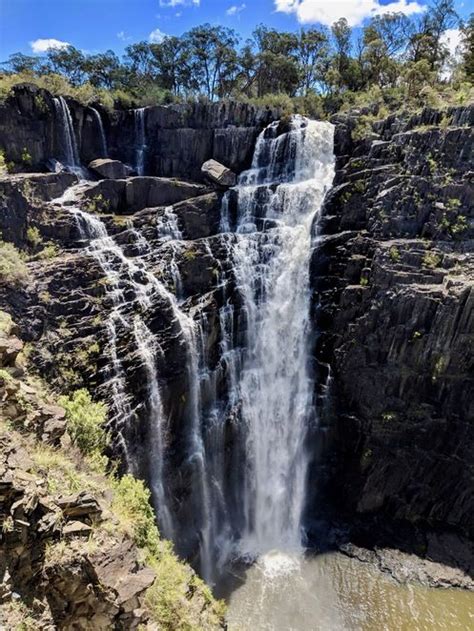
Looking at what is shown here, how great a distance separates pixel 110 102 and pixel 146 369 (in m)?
22.3

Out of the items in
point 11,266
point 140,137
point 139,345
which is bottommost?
point 139,345

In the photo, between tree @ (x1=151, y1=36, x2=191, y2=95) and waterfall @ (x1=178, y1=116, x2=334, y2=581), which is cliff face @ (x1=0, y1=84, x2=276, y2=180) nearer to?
waterfall @ (x1=178, y1=116, x2=334, y2=581)

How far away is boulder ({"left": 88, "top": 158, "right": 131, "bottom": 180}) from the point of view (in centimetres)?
2775

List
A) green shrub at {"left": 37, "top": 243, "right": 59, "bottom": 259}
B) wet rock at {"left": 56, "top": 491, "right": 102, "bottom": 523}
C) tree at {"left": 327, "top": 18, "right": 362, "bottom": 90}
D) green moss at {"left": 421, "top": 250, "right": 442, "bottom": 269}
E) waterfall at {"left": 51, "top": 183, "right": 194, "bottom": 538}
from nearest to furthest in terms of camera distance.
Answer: wet rock at {"left": 56, "top": 491, "right": 102, "bottom": 523} < waterfall at {"left": 51, "top": 183, "right": 194, "bottom": 538} < green shrub at {"left": 37, "top": 243, "right": 59, "bottom": 259} < green moss at {"left": 421, "top": 250, "right": 442, "bottom": 269} < tree at {"left": 327, "top": 18, "right": 362, "bottom": 90}

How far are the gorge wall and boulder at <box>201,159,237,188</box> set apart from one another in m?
2.41

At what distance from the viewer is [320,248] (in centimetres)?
2431

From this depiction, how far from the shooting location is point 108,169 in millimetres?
27812

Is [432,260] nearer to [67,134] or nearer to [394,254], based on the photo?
[394,254]

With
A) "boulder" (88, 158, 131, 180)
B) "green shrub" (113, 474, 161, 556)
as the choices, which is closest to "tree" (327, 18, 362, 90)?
"boulder" (88, 158, 131, 180)

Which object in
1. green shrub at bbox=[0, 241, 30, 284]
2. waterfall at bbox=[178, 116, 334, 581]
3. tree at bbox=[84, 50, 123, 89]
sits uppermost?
tree at bbox=[84, 50, 123, 89]

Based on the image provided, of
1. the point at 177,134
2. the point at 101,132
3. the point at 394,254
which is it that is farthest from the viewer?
the point at 177,134

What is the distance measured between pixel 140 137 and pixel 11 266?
56.4 feet

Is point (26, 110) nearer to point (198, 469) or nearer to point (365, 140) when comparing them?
point (365, 140)

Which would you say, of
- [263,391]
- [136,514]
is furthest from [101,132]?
[136,514]
